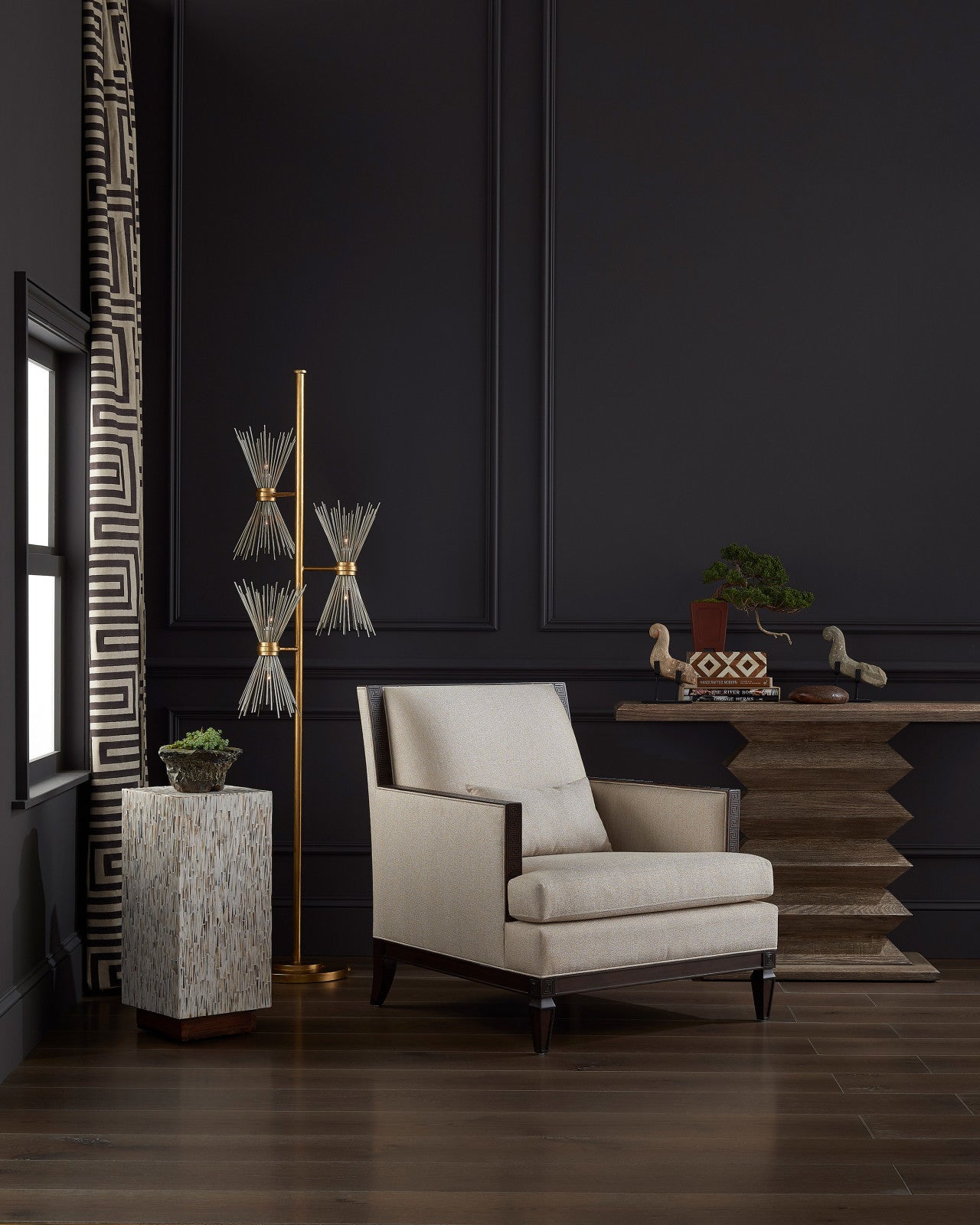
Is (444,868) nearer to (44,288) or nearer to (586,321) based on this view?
(44,288)

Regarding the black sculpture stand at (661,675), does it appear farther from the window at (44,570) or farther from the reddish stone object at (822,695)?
the window at (44,570)

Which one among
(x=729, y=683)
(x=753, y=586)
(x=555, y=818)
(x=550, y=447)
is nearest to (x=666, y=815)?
(x=555, y=818)

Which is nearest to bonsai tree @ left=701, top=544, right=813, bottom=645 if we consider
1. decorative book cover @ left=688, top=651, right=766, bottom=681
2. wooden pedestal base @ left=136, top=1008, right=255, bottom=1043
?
decorative book cover @ left=688, top=651, right=766, bottom=681

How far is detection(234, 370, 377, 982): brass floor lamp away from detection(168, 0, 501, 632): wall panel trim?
0.83 ft

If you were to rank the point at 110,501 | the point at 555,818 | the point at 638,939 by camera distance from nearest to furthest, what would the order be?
the point at 638,939, the point at 555,818, the point at 110,501

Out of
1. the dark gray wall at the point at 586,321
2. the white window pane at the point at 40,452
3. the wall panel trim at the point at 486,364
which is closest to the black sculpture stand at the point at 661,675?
the dark gray wall at the point at 586,321

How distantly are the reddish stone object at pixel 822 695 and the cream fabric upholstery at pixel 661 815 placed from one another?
58 cm

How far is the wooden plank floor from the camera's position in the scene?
2.41 m

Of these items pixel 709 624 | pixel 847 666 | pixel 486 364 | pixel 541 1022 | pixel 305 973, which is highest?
pixel 486 364

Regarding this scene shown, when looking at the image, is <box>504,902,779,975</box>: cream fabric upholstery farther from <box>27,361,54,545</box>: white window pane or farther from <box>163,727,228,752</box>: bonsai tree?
<box>27,361,54,545</box>: white window pane

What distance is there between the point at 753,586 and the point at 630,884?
4.46ft

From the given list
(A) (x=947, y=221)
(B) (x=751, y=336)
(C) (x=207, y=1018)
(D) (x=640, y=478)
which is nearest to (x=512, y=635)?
(D) (x=640, y=478)

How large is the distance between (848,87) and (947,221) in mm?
563

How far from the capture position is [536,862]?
3562mm
